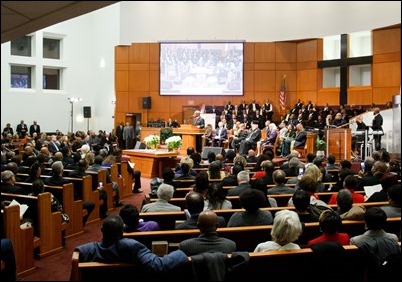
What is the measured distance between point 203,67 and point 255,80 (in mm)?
2279

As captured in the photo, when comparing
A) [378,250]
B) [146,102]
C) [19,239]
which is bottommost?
[19,239]

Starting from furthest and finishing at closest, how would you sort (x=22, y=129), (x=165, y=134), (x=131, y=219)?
(x=22, y=129)
(x=165, y=134)
(x=131, y=219)

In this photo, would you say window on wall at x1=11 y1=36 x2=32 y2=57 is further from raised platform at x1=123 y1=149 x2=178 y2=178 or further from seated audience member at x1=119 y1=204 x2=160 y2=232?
seated audience member at x1=119 y1=204 x2=160 y2=232

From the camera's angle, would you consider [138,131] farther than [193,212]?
Yes

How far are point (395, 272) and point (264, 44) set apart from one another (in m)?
16.7

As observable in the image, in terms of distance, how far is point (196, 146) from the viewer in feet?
46.4

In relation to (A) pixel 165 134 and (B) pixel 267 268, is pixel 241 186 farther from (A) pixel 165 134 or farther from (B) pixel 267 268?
(A) pixel 165 134

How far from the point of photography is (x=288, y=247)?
308 cm

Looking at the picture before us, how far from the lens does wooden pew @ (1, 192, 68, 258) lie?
5133 mm

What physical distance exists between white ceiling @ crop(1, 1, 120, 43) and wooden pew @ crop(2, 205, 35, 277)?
110 inches

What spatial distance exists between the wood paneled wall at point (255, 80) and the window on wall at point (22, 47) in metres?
3.65

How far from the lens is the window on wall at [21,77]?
19.4 metres

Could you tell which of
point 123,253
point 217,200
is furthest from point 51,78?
point 123,253

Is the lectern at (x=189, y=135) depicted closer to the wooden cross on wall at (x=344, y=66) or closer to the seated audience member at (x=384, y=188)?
the wooden cross on wall at (x=344, y=66)
